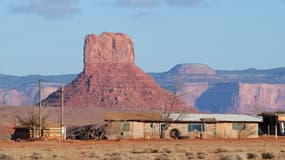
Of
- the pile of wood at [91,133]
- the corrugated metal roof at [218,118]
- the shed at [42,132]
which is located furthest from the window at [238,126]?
the shed at [42,132]

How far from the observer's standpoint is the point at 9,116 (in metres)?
156

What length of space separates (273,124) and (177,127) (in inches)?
439

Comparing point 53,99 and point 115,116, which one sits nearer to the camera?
point 115,116

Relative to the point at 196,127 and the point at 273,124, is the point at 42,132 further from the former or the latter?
the point at 273,124

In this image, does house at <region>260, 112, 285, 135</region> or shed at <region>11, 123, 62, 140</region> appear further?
house at <region>260, 112, 285, 135</region>

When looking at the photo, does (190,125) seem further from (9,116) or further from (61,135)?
(9,116)

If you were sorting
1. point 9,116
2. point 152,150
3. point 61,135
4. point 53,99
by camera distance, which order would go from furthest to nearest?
1. point 53,99
2. point 9,116
3. point 61,135
4. point 152,150

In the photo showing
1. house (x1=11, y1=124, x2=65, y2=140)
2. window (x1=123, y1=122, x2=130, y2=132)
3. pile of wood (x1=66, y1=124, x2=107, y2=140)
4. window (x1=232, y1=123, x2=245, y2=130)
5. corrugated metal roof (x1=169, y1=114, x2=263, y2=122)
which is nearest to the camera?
house (x1=11, y1=124, x2=65, y2=140)

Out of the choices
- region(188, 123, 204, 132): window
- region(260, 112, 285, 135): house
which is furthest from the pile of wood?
region(260, 112, 285, 135): house

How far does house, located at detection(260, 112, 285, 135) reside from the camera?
85500 millimetres

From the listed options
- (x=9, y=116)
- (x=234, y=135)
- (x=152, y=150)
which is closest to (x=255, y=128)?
(x=234, y=135)

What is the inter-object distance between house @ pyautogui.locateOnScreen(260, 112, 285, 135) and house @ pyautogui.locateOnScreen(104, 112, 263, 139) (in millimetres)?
2852

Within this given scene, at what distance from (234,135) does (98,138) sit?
12.8 meters

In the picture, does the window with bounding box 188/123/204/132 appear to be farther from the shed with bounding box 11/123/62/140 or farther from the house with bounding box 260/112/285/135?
the shed with bounding box 11/123/62/140
